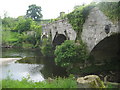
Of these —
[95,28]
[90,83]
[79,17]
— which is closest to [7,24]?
[79,17]

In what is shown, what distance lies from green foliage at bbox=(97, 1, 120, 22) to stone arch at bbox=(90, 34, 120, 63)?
1825 millimetres

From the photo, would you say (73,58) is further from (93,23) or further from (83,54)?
(93,23)

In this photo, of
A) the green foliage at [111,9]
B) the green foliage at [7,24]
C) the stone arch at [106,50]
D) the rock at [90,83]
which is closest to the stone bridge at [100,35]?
the stone arch at [106,50]

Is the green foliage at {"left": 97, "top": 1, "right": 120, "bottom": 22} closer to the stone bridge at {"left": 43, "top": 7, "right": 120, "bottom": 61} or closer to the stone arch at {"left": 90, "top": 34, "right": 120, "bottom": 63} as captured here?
the stone bridge at {"left": 43, "top": 7, "right": 120, "bottom": 61}

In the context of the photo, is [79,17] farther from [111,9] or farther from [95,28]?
[111,9]

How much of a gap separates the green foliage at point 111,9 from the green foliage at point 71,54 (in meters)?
3.17

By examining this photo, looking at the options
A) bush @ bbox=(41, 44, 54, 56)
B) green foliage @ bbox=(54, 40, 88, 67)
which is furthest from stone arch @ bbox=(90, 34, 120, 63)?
bush @ bbox=(41, 44, 54, 56)

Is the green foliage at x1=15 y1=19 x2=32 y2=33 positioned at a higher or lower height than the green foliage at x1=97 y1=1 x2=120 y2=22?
higher

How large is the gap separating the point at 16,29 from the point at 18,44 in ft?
37.0

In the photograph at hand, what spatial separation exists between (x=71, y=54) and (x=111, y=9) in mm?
3777

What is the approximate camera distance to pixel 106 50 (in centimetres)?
1304

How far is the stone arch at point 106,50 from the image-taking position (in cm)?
1165

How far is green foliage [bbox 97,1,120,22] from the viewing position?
30.6 feet

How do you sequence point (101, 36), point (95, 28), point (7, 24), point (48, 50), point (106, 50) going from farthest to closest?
point (7, 24), point (48, 50), point (106, 50), point (95, 28), point (101, 36)
